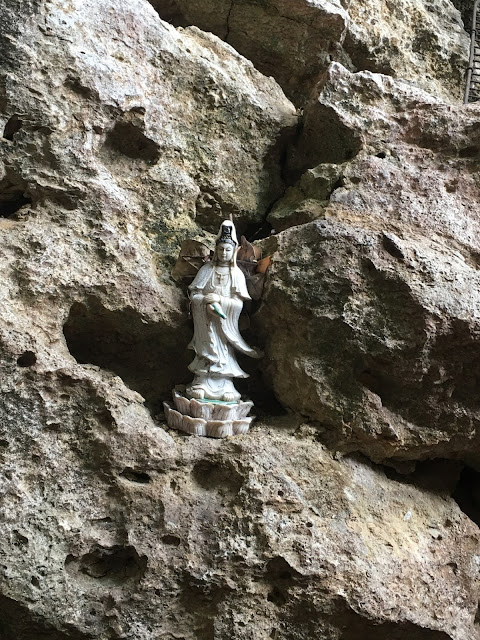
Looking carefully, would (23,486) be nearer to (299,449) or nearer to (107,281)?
(107,281)

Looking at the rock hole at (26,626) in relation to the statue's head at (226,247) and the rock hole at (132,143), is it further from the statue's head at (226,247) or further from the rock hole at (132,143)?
the rock hole at (132,143)

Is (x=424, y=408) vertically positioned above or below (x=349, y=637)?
above

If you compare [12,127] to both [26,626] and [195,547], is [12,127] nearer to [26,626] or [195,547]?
[195,547]

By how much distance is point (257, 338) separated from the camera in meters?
4.02

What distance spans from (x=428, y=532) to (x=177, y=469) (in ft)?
5.16

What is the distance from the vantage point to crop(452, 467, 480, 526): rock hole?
14.2ft

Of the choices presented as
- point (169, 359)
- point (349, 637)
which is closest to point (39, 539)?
A: point (169, 359)

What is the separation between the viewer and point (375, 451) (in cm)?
370

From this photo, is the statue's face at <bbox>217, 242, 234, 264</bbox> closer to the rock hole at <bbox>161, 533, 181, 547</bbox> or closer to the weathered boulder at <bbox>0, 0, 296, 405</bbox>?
the weathered boulder at <bbox>0, 0, 296, 405</bbox>

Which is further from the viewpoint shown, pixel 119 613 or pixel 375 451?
pixel 375 451

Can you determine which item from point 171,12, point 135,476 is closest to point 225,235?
point 135,476

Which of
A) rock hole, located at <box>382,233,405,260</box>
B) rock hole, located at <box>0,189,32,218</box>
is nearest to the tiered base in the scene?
rock hole, located at <box>382,233,405,260</box>

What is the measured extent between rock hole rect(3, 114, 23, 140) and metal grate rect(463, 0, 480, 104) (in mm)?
4006

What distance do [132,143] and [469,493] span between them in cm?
347
